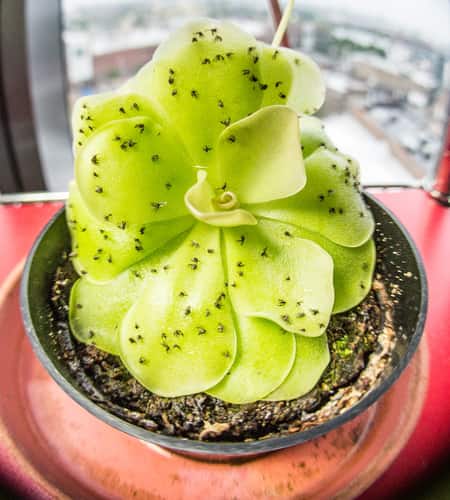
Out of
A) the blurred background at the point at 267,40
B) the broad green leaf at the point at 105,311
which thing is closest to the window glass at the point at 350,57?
the blurred background at the point at 267,40

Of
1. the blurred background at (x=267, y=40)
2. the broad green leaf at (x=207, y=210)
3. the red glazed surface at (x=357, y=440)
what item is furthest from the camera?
the blurred background at (x=267, y=40)

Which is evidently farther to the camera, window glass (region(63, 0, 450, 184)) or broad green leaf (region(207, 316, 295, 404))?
window glass (region(63, 0, 450, 184))

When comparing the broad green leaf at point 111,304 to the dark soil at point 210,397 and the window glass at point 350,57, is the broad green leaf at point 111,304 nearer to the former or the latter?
the dark soil at point 210,397

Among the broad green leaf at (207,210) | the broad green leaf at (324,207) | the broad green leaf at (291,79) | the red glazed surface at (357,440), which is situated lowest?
the red glazed surface at (357,440)

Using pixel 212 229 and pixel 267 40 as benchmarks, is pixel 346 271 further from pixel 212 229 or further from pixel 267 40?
pixel 267 40

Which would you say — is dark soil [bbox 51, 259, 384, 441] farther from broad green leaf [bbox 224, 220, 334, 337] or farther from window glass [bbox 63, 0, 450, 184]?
window glass [bbox 63, 0, 450, 184]

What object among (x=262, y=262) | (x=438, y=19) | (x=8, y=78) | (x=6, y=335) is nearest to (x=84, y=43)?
(x=8, y=78)

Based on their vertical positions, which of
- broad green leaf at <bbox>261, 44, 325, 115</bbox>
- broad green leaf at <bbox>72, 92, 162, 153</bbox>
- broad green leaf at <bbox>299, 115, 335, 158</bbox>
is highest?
broad green leaf at <bbox>261, 44, 325, 115</bbox>

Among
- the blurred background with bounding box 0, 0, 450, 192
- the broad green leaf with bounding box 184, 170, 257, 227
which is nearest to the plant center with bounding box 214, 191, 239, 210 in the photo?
the broad green leaf with bounding box 184, 170, 257, 227
